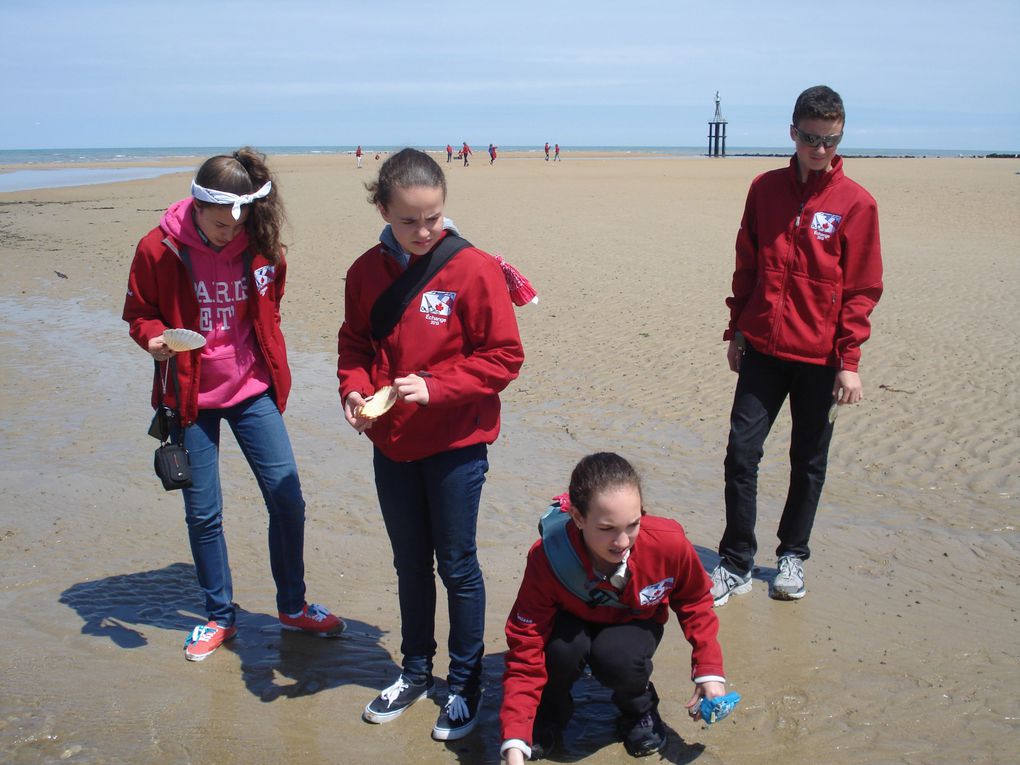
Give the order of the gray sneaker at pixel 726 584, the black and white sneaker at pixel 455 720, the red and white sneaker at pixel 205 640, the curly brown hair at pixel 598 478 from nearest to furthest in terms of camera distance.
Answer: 1. the curly brown hair at pixel 598 478
2. the black and white sneaker at pixel 455 720
3. the red and white sneaker at pixel 205 640
4. the gray sneaker at pixel 726 584

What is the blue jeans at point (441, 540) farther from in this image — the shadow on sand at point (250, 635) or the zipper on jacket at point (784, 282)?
the zipper on jacket at point (784, 282)

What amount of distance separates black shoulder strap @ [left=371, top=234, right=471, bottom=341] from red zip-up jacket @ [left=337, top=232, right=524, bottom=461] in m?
0.02

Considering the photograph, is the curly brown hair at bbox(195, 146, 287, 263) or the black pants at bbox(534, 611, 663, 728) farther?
the curly brown hair at bbox(195, 146, 287, 263)

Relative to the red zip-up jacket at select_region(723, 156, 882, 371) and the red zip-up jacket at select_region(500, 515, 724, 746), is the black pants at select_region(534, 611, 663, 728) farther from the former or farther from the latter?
the red zip-up jacket at select_region(723, 156, 882, 371)

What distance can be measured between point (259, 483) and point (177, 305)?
30.6 inches

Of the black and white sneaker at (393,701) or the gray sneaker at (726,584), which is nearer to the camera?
the black and white sneaker at (393,701)

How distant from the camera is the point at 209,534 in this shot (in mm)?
3693

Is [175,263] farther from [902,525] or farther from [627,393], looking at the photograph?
[627,393]

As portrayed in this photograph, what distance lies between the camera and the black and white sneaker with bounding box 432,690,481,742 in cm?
315

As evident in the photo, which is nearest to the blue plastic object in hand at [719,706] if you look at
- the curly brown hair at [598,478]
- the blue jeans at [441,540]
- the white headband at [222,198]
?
the curly brown hair at [598,478]

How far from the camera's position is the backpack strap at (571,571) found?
9.78ft

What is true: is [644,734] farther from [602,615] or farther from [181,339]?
[181,339]

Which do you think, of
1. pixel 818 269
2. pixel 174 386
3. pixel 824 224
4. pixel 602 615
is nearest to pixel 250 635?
pixel 174 386

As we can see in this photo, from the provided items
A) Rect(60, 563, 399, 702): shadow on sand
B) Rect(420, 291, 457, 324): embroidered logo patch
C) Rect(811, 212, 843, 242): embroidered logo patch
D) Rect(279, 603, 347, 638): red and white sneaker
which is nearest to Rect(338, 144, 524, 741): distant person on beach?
Rect(420, 291, 457, 324): embroidered logo patch
